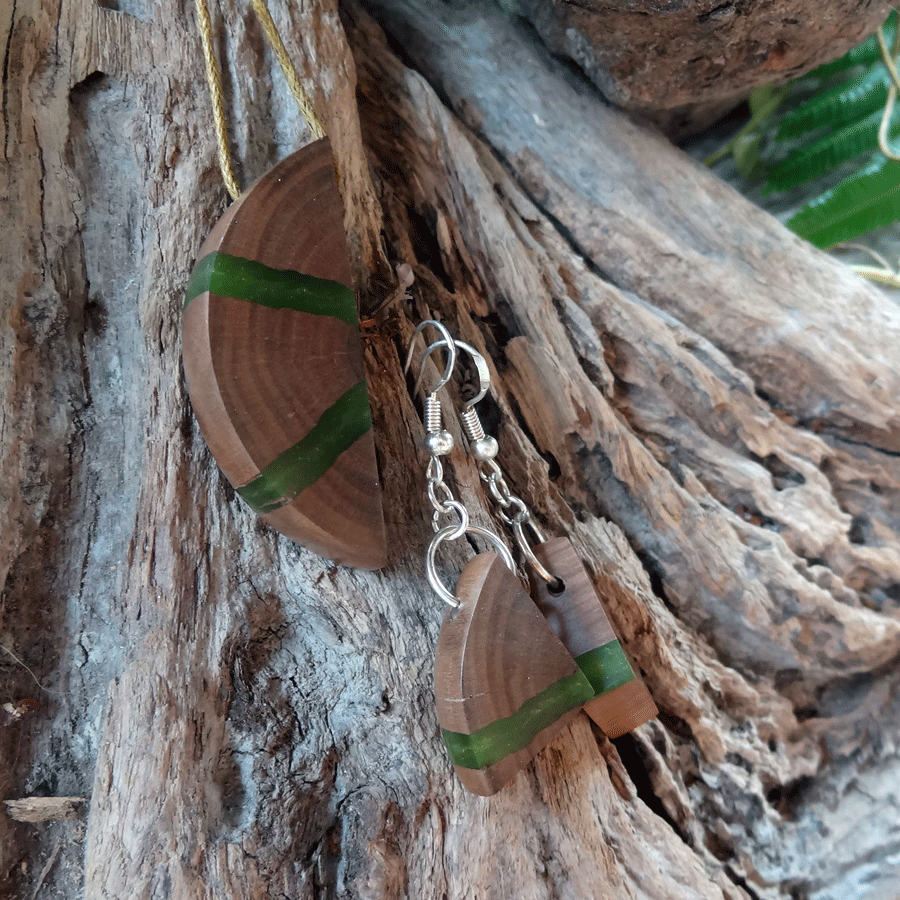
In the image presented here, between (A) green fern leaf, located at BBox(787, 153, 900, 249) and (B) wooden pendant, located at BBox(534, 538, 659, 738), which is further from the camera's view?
(A) green fern leaf, located at BBox(787, 153, 900, 249)

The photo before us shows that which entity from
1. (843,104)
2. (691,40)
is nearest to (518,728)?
(691,40)

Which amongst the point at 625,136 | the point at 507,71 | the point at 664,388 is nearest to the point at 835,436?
the point at 664,388

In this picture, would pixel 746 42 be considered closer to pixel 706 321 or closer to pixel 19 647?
pixel 706 321

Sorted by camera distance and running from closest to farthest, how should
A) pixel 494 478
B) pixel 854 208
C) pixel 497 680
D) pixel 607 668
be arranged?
pixel 497 680 → pixel 607 668 → pixel 494 478 → pixel 854 208

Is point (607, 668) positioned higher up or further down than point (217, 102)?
further down

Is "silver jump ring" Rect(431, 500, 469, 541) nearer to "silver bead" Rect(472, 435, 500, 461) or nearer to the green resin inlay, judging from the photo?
"silver bead" Rect(472, 435, 500, 461)

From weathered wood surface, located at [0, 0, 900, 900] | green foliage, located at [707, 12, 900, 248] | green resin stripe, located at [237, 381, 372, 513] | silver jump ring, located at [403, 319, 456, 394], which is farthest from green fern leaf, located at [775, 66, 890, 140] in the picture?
green resin stripe, located at [237, 381, 372, 513]

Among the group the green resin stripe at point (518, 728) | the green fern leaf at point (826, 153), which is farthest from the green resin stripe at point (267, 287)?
the green fern leaf at point (826, 153)

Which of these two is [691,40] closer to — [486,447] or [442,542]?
[486,447]
